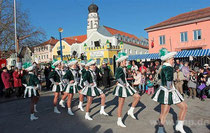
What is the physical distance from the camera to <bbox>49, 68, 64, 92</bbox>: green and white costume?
6.57 metres

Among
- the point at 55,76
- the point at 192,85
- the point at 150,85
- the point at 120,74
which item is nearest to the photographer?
the point at 120,74

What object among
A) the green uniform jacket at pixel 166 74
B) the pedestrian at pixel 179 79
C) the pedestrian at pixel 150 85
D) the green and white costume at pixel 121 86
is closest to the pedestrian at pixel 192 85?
the pedestrian at pixel 179 79

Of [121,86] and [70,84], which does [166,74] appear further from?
[70,84]

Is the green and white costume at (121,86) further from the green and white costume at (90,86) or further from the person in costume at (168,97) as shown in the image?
the person in costume at (168,97)

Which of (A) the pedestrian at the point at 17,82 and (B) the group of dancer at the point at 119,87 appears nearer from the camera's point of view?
(B) the group of dancer at the point at 119,87

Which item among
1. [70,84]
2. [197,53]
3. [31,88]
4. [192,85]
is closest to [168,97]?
[70,84]

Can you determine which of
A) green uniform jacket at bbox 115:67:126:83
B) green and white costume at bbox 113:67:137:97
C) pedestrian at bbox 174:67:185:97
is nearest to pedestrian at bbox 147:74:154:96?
pedestrian at bbox 174:67:185:97

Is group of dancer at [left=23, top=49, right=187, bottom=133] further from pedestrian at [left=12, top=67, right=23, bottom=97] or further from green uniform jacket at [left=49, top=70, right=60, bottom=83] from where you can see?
pedestrian at [left=12, top=67, right=23, bottom=97]

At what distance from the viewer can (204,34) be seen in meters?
22.8

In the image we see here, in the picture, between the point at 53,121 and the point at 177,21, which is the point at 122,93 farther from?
the point at 177,21

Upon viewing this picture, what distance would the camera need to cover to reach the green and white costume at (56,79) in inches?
259

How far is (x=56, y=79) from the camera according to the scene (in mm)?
6781

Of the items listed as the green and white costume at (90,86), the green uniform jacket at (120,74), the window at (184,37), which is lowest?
the green and white costume at (90,86)

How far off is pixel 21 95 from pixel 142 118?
8450mm
